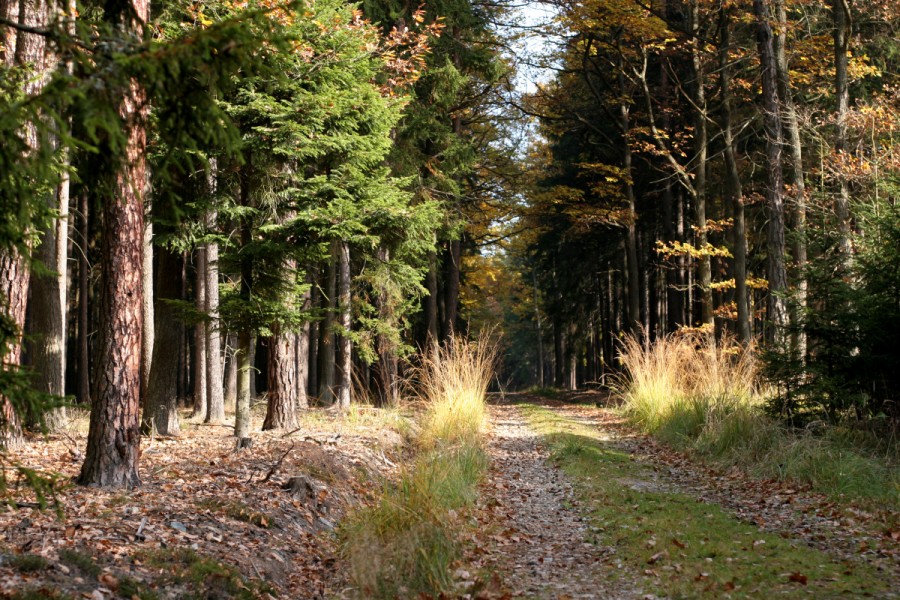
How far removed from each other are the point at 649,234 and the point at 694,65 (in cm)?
812

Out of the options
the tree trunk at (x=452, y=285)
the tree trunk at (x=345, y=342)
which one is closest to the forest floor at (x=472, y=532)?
the tree trunk at (x=345, y=342)

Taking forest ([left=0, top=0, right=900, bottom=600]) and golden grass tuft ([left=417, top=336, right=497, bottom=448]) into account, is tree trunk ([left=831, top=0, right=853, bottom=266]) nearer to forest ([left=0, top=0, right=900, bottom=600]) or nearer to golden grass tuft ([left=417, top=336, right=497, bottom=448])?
forest ([left=0, top=0, right=900, bottom=600])

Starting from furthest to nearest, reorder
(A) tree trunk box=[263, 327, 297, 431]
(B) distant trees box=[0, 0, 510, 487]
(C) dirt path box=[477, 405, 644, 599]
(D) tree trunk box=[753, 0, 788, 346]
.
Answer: (D) tree trunk box=[753, 0, 788, 346] < (A) tree trunk box=[263, 327, 297, 431] < (C) dirt path box=[477, 405, 644, 599] < (B) distant trees box=[0, 0, 510, 487]

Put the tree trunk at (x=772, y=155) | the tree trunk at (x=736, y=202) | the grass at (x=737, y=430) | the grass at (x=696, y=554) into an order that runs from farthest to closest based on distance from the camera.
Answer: the tree trunk at (x=736, y=202)
the tree trunk at (x=772, y=155)
the grass at (x=737, y=430)
the grass at (x=696, y=554)

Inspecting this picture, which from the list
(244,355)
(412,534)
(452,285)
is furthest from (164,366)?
(452,285)

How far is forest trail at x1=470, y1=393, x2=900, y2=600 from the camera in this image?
4723 mm

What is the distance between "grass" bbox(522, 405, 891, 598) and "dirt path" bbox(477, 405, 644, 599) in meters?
0.17

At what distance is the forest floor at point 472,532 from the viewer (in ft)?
14.6

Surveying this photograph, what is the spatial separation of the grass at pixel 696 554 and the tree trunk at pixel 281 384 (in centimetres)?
416

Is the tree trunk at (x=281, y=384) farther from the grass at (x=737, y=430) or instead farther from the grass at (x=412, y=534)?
the grass at (x=737, y=430)

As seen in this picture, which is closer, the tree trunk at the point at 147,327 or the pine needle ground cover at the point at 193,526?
the pine needle ground cover at the point at 193,526

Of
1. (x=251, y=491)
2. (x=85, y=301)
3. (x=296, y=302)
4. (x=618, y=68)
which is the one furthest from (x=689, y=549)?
(x=618, y=68)

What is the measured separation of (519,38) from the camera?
19969 millimetres

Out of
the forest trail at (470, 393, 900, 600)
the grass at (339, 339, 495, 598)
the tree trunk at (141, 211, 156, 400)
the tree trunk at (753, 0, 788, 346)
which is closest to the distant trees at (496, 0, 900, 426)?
the tree trunk at (753, 0, 788, 346)
